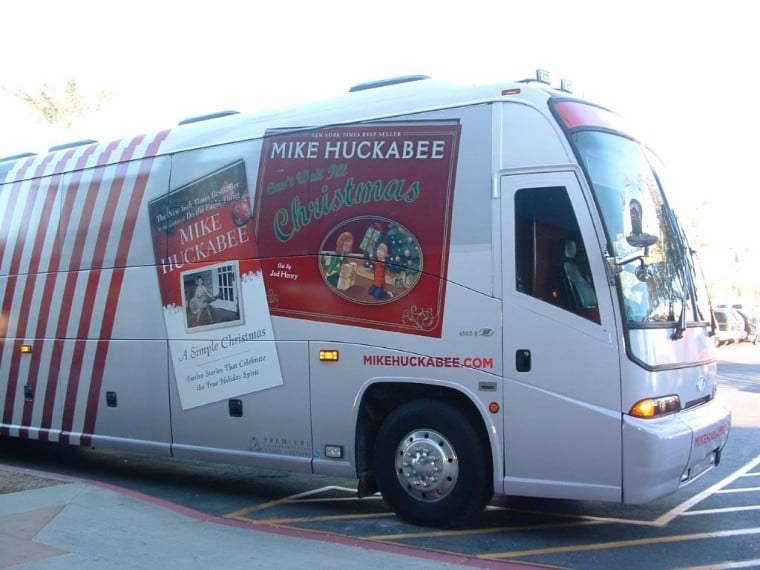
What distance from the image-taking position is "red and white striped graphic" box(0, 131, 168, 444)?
10070 mm

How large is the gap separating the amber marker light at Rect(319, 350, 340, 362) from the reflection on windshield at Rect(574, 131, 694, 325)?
267 cm

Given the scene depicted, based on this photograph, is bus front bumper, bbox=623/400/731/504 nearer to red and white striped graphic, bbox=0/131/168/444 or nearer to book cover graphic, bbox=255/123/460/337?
book cover graphic, bbox=255/123/460/337

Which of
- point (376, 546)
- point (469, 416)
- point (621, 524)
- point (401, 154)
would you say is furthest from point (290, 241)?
point (621, 524)

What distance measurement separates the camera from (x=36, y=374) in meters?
10.9

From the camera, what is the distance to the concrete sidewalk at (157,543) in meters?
6.35

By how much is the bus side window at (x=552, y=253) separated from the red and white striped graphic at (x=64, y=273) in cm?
474

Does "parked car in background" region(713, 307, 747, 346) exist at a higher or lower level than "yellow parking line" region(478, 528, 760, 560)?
higher

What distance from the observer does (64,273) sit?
10.6 meters

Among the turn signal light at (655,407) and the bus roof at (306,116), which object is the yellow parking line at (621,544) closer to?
the turn signal light at (655,407)

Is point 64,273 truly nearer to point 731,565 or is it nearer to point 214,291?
point 214,291

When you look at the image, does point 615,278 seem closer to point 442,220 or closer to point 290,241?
point 442,220

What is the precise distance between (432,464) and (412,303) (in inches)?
54.3

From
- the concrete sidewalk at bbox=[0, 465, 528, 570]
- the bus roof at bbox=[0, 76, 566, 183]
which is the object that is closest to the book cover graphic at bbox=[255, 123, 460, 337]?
the bus roof at bbox=[0, 76, 566, 183]

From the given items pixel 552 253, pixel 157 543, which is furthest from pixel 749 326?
pixel 157 543
